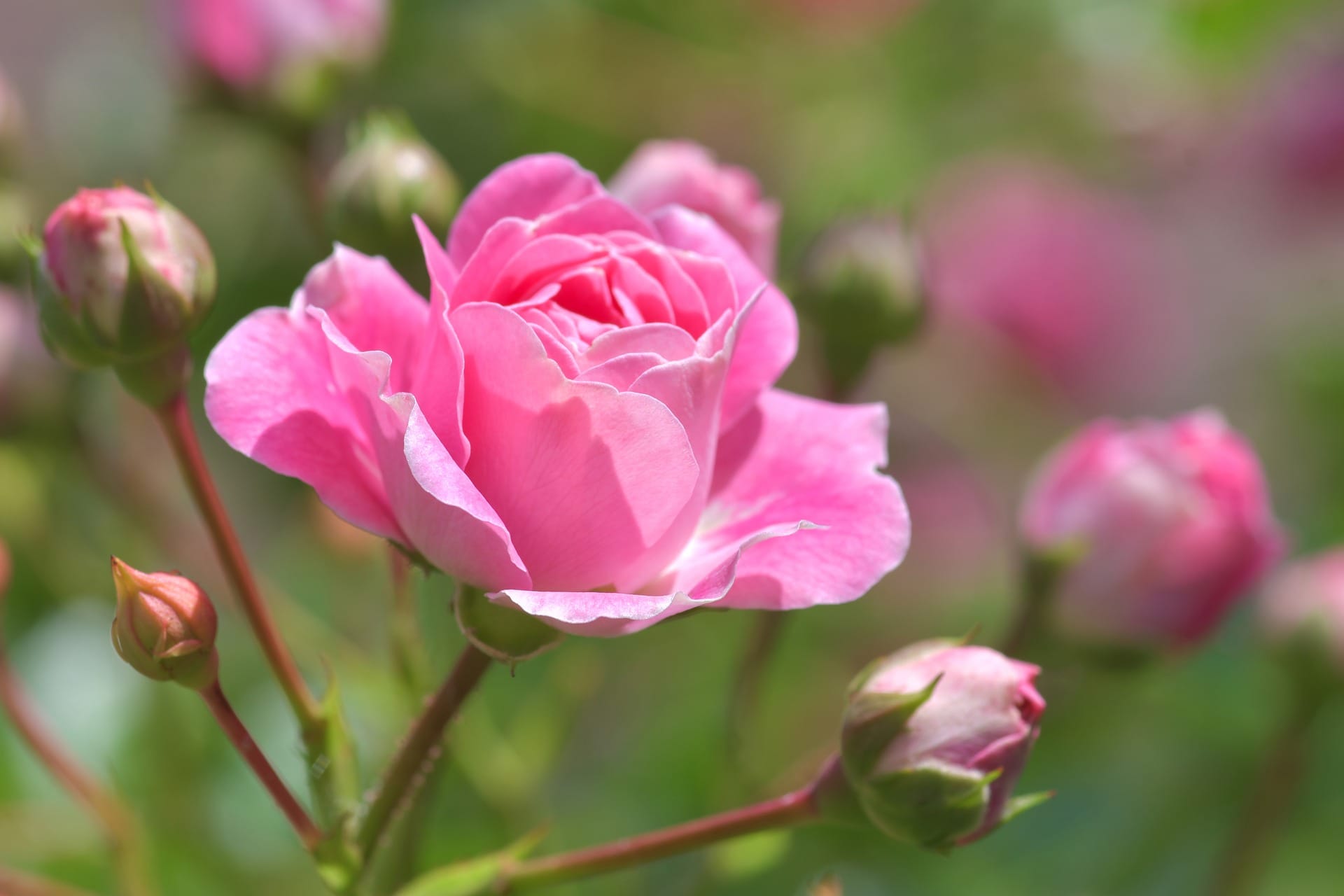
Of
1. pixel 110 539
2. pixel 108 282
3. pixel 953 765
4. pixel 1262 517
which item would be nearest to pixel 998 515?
pixel 1262 517

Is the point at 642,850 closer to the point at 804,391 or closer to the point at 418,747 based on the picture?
the point at 418,747

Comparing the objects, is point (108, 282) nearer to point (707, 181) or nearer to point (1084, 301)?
point (707, 181)

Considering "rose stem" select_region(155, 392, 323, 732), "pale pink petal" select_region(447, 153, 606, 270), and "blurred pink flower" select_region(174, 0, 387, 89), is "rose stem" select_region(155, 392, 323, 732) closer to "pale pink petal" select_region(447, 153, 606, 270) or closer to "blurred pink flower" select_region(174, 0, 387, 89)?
"pale pink petal" select_region(447, 153, 606, 270)

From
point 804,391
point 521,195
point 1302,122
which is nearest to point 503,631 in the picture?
point 521,195

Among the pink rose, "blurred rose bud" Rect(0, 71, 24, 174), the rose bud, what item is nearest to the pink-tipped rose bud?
the pink rose

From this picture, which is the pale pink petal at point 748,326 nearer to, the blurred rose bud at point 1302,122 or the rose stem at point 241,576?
the rose stem at point 241,576

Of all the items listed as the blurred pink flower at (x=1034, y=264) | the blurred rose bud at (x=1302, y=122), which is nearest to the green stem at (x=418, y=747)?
the blurred pink flower at (x=1034, y=264)
